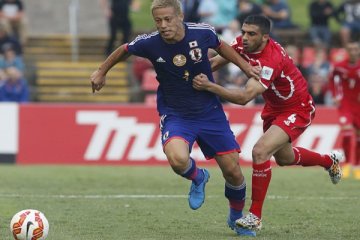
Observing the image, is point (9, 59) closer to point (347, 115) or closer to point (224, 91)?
point (347, 115)

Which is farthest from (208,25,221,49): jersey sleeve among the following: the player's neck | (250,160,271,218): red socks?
(250,160,271,218): red socks

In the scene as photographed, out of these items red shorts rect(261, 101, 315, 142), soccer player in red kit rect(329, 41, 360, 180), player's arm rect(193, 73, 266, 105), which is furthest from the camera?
soccer player in red kit rect(329, 41, 360, 180)

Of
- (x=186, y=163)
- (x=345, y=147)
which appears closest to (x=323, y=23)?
(x=345, y=147)

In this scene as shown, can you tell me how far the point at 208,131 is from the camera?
406 inches

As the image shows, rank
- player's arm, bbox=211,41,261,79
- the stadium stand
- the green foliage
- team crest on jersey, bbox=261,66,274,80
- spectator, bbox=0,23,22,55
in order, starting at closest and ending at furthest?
player's arm, bbox=211,41,261,79 < team crest on jersey, bbox=261,66,274,80 < spectator, bbox=0,23,22,55 < the stadium stand < the green foliage

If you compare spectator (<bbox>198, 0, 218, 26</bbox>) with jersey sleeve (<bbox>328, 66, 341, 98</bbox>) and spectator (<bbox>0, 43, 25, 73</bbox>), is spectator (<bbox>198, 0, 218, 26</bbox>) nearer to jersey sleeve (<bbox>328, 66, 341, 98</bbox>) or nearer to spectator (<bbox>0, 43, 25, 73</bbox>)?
spectator (<bbox>0, 43, 25, 73</bbox>)

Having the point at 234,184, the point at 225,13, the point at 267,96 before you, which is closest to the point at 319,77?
the point at 225,13

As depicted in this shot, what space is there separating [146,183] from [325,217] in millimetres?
4519

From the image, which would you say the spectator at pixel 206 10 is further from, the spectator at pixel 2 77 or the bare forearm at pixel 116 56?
the bare forearm at pixel 116 56

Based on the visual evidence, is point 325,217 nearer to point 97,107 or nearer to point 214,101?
point 214,101

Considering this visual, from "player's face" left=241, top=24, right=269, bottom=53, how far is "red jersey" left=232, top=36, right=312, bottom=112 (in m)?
0.06

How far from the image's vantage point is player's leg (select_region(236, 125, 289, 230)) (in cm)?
1023

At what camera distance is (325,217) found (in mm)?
11555

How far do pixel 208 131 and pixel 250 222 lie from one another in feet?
3.28
